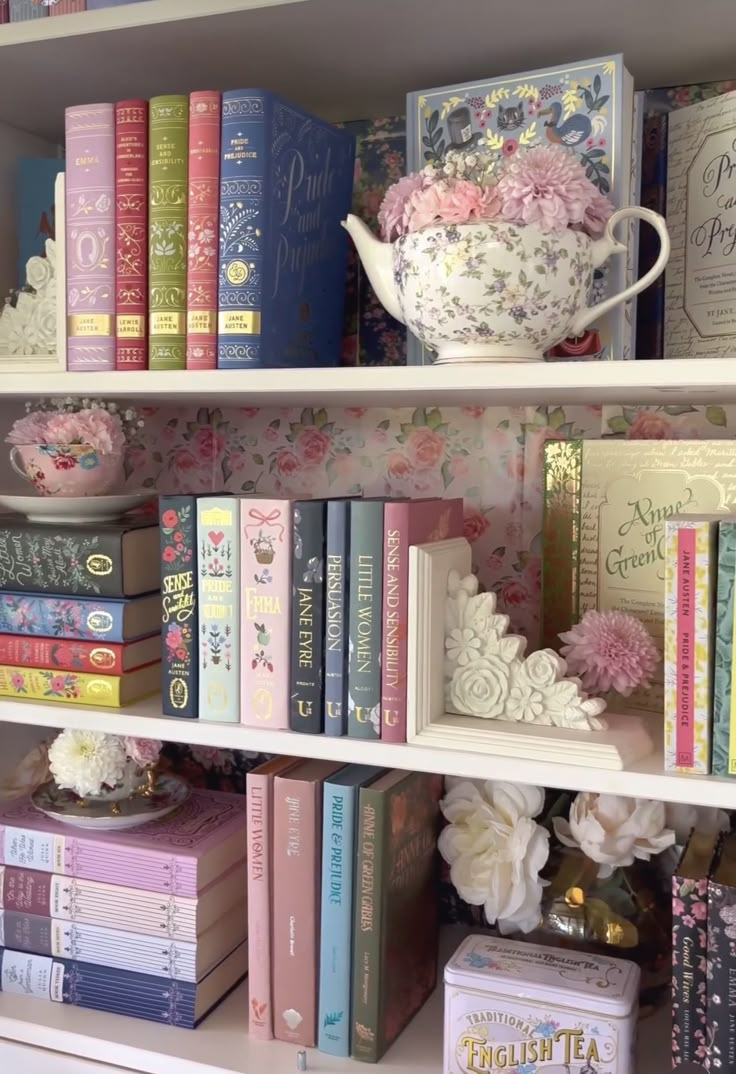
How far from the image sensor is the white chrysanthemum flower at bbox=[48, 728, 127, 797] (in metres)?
1.08

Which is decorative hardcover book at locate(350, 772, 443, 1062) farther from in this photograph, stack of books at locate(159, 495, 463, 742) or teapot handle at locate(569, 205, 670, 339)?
teapot handle at locate(569, 205, 670, 339)

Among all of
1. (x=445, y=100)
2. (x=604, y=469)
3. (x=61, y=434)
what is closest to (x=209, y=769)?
(x=61, y=434)

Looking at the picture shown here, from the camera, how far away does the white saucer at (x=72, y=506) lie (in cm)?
105

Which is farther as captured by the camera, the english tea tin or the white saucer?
the white saucer

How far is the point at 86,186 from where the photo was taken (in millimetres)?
958

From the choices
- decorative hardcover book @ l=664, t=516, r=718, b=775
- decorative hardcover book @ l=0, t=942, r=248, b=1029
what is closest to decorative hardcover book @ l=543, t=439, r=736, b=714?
decorative hardcover book @ l=664, t=516, r=718, b=775

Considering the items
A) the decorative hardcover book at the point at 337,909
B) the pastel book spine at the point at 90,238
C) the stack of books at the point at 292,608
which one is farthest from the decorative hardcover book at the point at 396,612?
the pastel book spine at the point at 90,238

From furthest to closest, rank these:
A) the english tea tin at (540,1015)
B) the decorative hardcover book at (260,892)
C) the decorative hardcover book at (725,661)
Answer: the decorative hardcover book at (260,892), the english tea tin at (540,1015), the decorative hardcover book at (725,661)

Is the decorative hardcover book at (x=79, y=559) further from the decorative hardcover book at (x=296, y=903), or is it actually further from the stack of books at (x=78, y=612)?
the decorative hardcover book at (x=296, y=903)

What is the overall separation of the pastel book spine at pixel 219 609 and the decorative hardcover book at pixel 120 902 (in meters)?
0.22

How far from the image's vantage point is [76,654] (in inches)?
40.3

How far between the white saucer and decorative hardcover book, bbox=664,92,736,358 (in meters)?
0.57

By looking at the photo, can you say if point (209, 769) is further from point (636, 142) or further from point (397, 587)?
point (636, 142)

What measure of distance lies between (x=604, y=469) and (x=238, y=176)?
1.42ft
